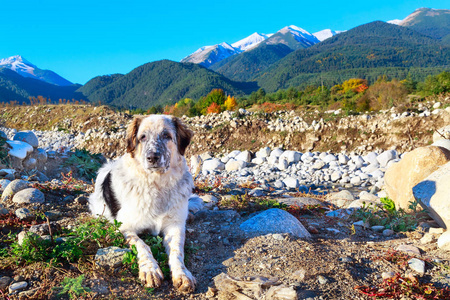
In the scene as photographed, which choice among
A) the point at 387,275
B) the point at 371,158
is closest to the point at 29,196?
the point at 387,275

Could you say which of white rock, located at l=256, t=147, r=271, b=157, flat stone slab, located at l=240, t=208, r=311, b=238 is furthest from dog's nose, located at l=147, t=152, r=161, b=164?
white rock, located at l=256, t=147, r=271, b=157

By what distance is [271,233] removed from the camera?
371cm

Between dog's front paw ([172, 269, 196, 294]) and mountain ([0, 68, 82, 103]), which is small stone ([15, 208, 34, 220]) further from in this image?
mountain ([0, 68, 82, 103])

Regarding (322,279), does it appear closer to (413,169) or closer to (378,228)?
(378,228)

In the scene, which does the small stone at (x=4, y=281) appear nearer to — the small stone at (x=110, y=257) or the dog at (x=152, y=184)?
the small stone at (x=110, y=257)

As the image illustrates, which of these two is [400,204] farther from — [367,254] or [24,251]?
[24,251]

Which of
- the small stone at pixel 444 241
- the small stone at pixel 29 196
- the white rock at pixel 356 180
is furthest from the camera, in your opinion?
the white rock at pixel 356 180

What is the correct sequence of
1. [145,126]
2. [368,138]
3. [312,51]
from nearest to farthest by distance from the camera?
[145,126]
[368,138]
[312,51]

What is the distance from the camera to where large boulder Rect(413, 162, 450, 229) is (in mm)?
3771

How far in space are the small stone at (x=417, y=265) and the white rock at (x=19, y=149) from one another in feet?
27.8

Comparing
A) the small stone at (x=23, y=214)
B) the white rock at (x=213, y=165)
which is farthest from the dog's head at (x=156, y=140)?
the white rock at (x=213, y=165)

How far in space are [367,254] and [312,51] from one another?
209098mm

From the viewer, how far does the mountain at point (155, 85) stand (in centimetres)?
11562

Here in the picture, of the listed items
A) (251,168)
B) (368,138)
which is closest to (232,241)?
(251,168)
